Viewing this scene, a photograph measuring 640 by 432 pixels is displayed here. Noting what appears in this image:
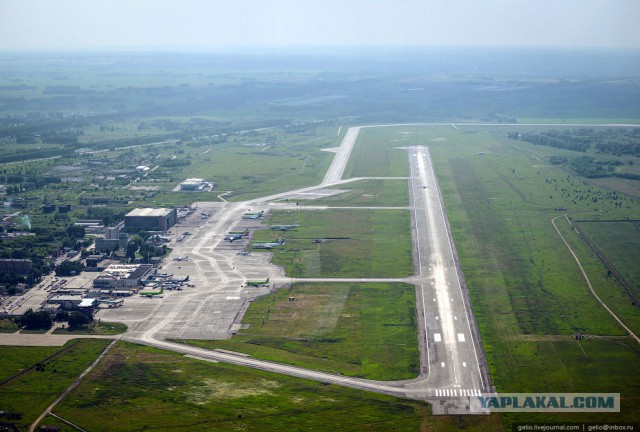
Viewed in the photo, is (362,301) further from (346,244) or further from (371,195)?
(371,195)

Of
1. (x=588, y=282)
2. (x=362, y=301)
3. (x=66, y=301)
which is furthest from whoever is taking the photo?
(x=588, y=282)

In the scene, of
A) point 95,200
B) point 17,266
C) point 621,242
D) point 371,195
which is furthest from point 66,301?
point 621,242

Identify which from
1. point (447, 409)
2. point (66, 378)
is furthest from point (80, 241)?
point (447, 409)

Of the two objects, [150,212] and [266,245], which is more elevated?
[150,212]

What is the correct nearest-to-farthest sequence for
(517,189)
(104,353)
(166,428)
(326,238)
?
1. (166,428)
2. (104,353)
3. (326,238)
4. (517,189)

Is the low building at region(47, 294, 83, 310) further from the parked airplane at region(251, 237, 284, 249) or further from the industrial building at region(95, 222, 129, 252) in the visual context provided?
the parked airplane at region(251, 237, 284, 249)

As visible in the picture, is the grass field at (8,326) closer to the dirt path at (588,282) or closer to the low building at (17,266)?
the low building at (17,266)

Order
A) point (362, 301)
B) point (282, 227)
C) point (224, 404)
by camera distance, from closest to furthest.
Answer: point (224, 404), point (362, 301), point (282, 227)

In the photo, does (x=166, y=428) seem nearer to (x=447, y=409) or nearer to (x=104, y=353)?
(x=104, y=353)

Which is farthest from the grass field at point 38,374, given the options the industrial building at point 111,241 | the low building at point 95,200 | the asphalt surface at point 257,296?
the low building at point 95,200
